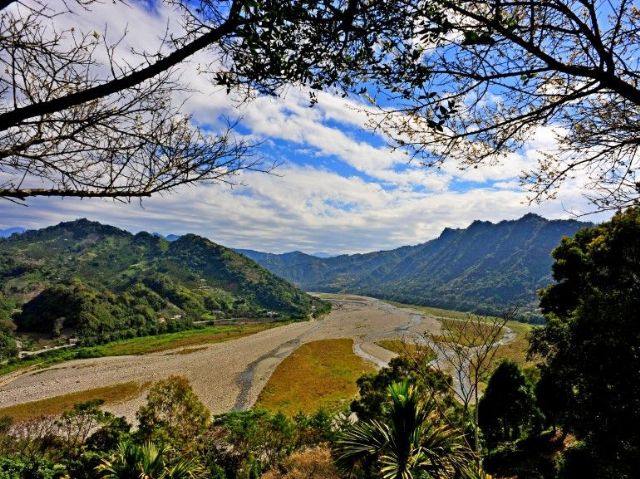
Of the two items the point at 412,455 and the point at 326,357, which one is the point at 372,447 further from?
the point at 326,357

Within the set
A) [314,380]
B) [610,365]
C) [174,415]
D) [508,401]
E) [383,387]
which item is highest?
[610,365]

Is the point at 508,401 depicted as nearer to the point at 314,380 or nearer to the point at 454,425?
the point at 454,425

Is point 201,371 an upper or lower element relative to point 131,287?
lower

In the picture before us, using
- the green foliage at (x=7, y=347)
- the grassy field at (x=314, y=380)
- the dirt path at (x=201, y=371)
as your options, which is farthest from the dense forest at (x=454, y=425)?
the green foliage at (x=7, y=347)

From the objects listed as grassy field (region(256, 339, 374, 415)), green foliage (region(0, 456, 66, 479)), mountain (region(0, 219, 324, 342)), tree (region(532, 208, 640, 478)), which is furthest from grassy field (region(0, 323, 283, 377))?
tree (region(532, 208, 640, 478))

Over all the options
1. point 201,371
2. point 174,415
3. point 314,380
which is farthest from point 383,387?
point 201,371
